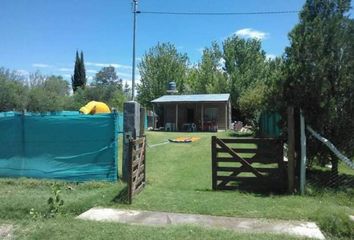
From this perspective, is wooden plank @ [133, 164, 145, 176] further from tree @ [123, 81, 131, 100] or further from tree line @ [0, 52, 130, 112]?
tree @ [123, 81, 131, 100]

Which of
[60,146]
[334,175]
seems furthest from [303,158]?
[60,146]

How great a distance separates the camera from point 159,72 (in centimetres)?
5884

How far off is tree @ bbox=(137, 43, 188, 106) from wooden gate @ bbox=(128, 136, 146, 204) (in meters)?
48.1

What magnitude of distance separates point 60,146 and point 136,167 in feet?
8.93

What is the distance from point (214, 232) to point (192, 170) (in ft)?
21.8

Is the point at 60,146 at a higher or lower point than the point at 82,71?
lower

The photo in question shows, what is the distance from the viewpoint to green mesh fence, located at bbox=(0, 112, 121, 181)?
10.1 meters

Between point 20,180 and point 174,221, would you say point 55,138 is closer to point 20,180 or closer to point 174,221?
point 20,180

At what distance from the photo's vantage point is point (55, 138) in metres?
10.5

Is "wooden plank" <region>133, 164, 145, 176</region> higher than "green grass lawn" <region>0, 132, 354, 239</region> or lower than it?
higher

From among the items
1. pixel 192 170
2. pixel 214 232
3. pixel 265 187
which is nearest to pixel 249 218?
pixel 214 232

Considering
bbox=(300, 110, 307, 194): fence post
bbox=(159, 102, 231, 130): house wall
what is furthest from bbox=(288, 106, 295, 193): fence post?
bbox=(159, 102, 231, 130): house wall

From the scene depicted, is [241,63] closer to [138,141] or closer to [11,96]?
[11,96]

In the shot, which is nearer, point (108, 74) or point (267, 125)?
point (267, 125)
